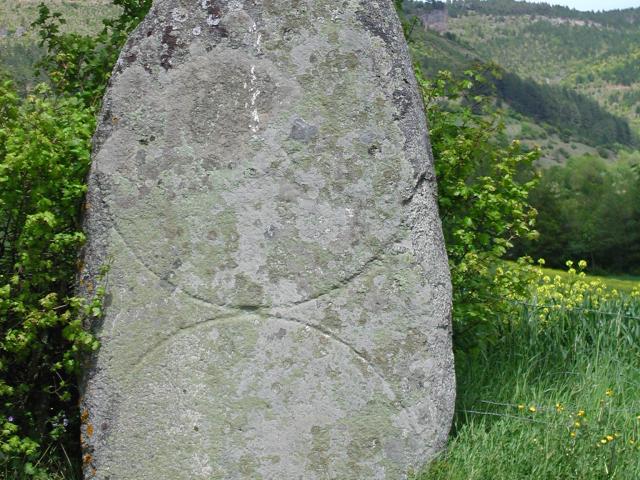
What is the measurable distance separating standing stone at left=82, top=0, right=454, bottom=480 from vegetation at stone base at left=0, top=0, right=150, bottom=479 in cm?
19

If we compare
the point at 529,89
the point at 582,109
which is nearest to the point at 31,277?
the point at 529,89

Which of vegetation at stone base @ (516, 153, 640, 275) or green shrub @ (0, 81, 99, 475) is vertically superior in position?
green shrub @ (0, 81, 99, 475)

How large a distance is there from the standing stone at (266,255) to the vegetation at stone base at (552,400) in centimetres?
37

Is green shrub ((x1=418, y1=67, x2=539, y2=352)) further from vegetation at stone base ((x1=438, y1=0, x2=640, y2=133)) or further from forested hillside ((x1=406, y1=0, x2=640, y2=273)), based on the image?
vegetation at stone base ((x1=438, y1=0, x2=640, y2=133))

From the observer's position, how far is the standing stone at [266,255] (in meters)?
3.61

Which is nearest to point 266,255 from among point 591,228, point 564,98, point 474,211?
point 474,211

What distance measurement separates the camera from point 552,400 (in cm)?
454

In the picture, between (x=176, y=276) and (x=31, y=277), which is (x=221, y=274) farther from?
(x=31, y=277)

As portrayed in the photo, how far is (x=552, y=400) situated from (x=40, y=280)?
2880mm

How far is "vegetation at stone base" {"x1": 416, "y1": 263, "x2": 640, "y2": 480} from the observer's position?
367cm

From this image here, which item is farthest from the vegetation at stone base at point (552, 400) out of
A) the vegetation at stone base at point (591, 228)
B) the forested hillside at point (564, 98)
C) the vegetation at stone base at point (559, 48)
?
the vegetation at stone base at point (559, 48)

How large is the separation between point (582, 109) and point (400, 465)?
432ft

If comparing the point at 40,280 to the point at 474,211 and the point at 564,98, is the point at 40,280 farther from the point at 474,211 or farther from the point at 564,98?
the point at 564,98

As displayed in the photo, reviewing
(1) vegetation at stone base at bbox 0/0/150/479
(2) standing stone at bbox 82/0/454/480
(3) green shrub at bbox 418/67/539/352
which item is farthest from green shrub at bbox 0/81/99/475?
(3) green shrub at bbox 418/67/539/352
